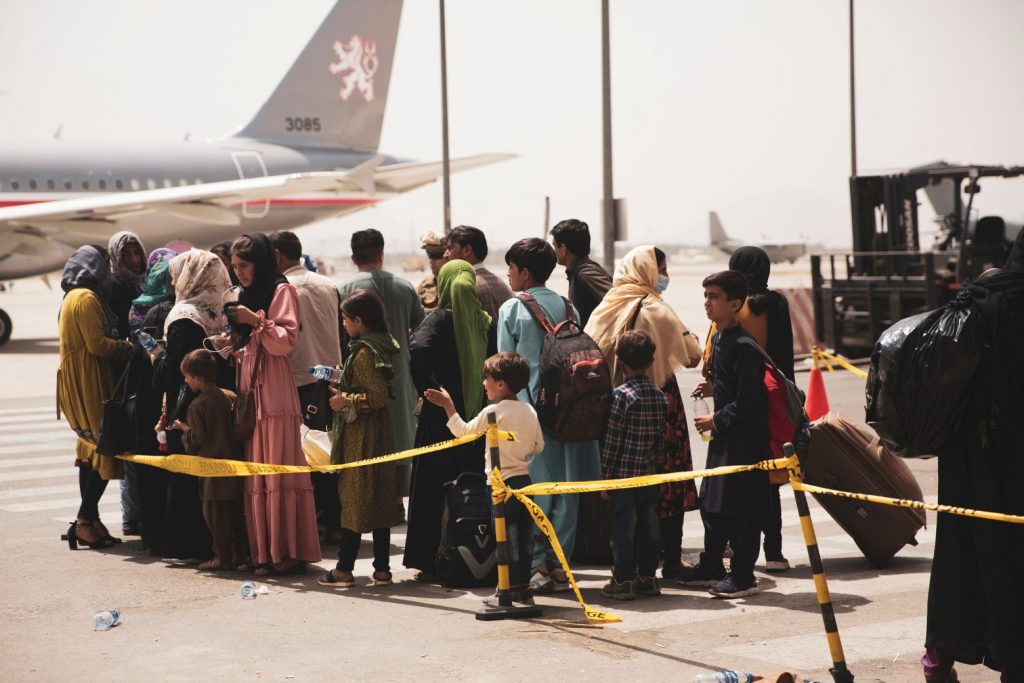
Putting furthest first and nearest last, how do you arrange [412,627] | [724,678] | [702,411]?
1. [702,411]
2. [412,627]
3. [724,678]

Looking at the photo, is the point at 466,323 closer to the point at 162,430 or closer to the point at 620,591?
the point at 620,591

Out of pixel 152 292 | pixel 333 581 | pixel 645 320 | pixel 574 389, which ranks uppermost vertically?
pixel 152 292

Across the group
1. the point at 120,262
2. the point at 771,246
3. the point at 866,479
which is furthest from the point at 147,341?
the point at 771,246

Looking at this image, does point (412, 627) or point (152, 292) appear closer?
point (412, 627)

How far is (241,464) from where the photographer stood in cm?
773

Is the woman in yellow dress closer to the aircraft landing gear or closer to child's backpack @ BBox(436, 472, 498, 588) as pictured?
child's backpack @ BBox(436, 472, 498, 588)

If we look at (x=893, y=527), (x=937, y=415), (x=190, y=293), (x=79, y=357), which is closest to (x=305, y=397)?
(x=190, y=293)

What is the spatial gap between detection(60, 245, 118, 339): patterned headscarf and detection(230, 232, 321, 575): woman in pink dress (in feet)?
4.27

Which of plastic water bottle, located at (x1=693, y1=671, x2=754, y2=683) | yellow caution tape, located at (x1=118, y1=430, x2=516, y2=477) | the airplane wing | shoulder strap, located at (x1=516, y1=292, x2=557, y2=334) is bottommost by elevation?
plastic water bottle, located at (x1=693, y1=671, x2=754, y2=683)

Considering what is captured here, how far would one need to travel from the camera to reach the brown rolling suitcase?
745cm

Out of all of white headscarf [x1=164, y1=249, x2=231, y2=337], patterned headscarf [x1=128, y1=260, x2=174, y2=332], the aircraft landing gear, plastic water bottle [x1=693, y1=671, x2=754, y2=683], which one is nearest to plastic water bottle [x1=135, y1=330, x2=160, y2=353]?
patterned headscarf [x1=128, y1=260, x2=174, y2=332]

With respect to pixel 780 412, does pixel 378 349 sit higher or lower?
higher

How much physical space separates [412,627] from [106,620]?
150 cm

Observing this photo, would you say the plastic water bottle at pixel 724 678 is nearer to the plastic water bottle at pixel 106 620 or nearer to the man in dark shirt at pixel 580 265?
the plastic water bottle at pixel 106 620
